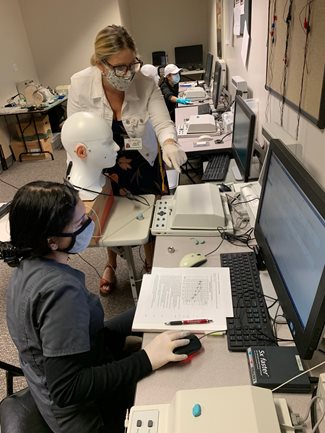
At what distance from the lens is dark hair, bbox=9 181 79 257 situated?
827 millimetres

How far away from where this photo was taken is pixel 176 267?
1.20 m

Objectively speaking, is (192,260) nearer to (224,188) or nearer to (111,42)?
(224,188)

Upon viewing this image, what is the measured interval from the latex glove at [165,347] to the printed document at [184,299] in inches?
1.7

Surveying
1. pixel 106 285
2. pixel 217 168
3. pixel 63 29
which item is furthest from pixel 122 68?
pixel 63 29

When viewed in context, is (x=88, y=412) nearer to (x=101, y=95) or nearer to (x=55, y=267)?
(x=55, y=267)

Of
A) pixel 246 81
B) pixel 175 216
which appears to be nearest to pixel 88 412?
pixel 175 216

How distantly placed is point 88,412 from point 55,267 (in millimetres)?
431

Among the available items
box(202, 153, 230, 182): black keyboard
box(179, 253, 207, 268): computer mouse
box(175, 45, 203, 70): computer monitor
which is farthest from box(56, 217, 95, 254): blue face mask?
box(175, 45, 203, 70): computer monitor

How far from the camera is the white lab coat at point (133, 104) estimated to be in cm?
168

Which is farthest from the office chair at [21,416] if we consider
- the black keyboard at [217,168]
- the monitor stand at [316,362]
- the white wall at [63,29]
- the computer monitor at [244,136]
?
the white wall at [63,29]

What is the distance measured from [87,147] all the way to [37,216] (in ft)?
2.06

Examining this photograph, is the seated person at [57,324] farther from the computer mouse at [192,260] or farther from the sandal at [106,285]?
the sandal at [106,285]

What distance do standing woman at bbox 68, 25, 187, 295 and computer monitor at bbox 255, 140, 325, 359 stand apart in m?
0.67

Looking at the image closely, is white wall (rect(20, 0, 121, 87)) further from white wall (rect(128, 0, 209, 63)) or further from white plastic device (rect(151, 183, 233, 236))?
white plastic device (rect(151, 183, 233, 236))
